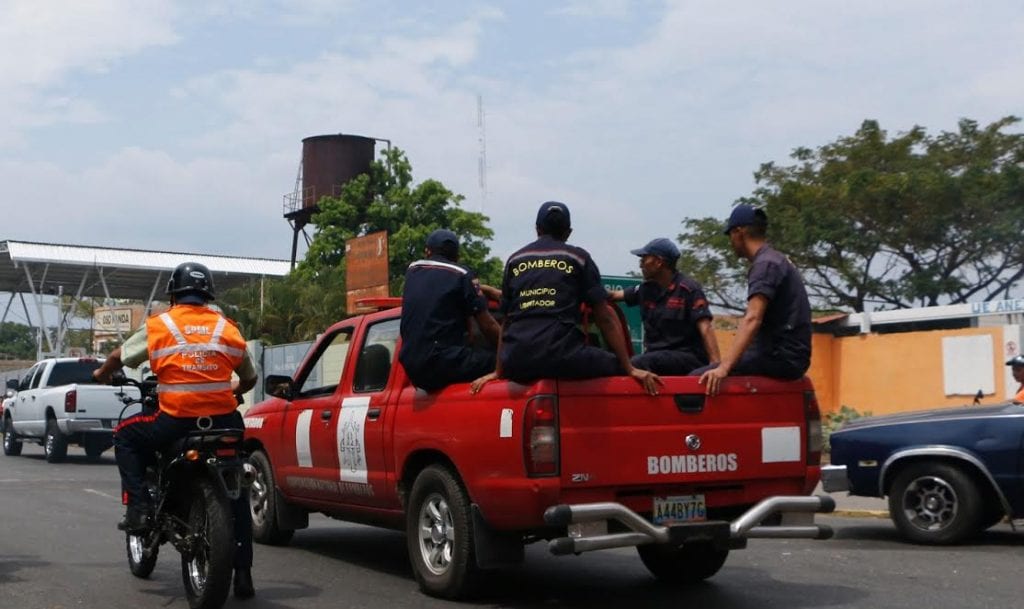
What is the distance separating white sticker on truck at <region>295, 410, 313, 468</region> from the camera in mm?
8805

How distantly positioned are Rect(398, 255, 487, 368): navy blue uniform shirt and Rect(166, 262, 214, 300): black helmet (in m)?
1.13

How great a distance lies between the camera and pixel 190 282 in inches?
280

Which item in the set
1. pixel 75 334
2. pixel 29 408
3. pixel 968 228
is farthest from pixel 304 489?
pixel 75 334

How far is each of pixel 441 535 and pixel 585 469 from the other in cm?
118

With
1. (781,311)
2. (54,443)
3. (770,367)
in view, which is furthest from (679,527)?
(54,443)

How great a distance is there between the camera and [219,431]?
22.4 ft

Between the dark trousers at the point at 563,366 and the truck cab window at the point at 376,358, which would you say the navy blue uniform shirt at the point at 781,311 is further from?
the truck cab window at the point at 376,358

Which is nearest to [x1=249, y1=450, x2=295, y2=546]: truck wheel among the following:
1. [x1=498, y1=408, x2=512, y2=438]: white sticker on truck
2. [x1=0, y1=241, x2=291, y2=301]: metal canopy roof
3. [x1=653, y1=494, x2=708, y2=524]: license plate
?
[x1=498, y1=408, x2=512, y2=438]: white sticker on truck

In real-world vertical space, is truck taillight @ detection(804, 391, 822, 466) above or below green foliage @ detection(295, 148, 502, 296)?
below

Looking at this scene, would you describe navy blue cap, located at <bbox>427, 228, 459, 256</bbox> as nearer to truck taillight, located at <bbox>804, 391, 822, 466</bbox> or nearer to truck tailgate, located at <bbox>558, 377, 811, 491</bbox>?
truck tailgate, located at <bbox>558, 377, 811, 491</bbox>

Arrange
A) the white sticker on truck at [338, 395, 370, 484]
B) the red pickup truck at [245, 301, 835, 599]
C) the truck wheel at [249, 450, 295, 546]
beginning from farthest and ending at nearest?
1. the truck wheel at [249, 450, 295, 546]
2. the white sticker on truck at [338, 395, 370, 484]
3. the red pickup truck at [245, 301, 835, 599]

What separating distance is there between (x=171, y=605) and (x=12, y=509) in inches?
252

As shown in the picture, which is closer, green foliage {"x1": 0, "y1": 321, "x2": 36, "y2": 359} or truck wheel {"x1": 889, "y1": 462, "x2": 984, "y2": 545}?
truck wheel {"x1": 889, "y1": 462, "x2": 984, "y2": 545}

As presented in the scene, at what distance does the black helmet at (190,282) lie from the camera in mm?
7117
